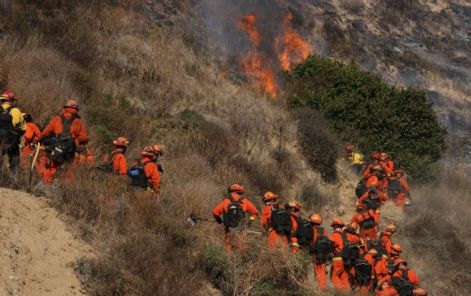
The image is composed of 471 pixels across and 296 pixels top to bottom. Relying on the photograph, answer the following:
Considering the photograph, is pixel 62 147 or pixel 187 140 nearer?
pixel 62 147

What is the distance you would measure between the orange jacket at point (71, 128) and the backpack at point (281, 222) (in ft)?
12.1

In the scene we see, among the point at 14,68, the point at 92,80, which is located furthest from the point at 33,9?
the point at 14,68

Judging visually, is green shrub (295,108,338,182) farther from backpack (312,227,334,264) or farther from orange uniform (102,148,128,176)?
orange uniform (102,148,128,176)

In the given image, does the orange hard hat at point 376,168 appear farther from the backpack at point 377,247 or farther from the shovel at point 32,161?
the shovel at point 32,161

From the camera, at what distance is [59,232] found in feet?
26.7

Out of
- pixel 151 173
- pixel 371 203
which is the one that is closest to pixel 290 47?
pixel 371 203

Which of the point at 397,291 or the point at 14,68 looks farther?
the point at 14,68

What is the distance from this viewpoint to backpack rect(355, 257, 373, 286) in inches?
409

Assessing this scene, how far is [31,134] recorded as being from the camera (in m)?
10.5

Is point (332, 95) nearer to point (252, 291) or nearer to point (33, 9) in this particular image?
point (33, 9)

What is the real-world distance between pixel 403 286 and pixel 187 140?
23.0 feet

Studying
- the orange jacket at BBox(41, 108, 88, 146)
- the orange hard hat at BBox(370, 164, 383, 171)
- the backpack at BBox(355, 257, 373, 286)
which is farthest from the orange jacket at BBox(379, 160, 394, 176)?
the orange jacket at BBox(41, 108, 88, 146)

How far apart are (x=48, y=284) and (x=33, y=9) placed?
43.1ft

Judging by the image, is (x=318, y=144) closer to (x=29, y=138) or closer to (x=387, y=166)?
(x=387, y=166)
